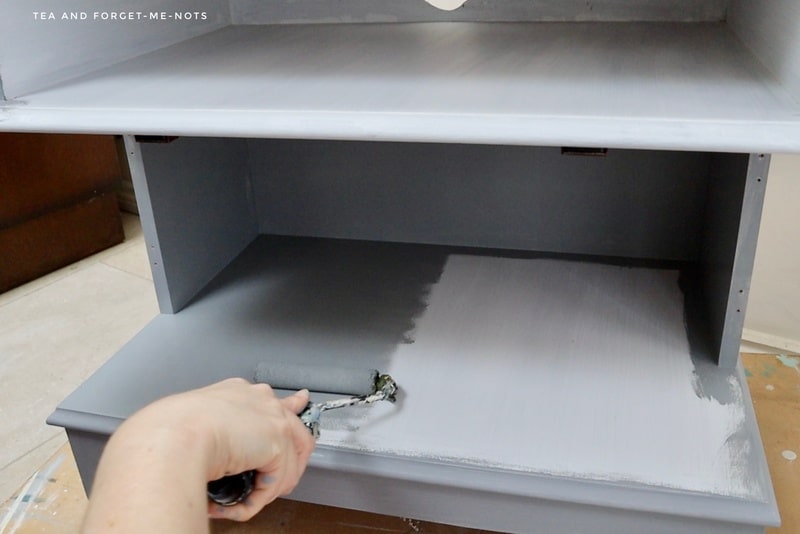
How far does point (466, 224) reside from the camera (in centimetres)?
98

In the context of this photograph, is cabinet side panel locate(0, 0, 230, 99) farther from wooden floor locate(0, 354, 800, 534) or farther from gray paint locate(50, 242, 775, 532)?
wooden floor locate(0, 354, 800, 534)

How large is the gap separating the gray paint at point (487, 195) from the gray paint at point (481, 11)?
0.18 meters

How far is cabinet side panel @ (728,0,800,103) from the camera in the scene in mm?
484

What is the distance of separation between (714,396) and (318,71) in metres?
0.49

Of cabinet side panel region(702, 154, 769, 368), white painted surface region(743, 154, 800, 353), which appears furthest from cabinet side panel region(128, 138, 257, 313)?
white painted surface region(743, 154, 800, 353)

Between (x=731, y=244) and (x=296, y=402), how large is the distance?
43cm

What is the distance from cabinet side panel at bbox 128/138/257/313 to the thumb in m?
0.34

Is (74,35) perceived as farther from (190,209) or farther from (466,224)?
(466,224)

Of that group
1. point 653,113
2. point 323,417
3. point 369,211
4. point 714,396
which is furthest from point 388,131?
point 369,211

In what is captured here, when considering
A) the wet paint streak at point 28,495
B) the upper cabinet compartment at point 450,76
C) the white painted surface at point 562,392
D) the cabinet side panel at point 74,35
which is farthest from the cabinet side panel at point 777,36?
the wet paint streak at point 28,495

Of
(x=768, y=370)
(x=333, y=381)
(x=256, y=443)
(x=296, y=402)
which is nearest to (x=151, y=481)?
(x=256, y=443)

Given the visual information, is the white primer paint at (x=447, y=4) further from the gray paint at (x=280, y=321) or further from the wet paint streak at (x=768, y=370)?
the wet paint streak at (x=768, y=370)

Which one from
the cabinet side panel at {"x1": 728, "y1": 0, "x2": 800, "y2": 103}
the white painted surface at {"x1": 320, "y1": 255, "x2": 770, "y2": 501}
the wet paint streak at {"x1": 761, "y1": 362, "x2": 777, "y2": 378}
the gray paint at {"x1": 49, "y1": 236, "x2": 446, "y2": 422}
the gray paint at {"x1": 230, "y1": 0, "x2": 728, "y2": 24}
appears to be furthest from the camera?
the wet paint streak at {"x1": 761, "y1": 362, "x2": 777, "y2": 378}

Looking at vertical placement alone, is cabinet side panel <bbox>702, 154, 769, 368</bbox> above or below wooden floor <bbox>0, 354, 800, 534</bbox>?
above
